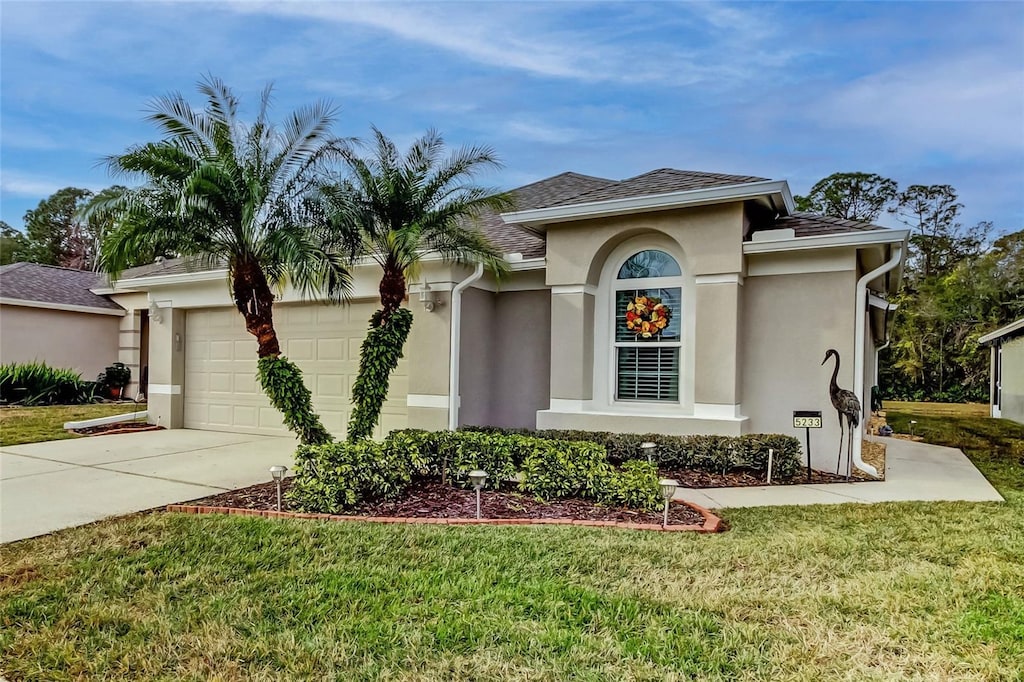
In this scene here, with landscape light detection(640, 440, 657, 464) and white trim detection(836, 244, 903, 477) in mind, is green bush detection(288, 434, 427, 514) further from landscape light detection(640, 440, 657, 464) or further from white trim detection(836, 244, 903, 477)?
white trim detection(836, 244, 903, 477)

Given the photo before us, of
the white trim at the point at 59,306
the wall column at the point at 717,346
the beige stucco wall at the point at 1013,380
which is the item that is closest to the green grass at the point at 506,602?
the wall column at the point at 717,346

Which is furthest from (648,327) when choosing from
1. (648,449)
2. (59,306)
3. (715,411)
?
(59,306)

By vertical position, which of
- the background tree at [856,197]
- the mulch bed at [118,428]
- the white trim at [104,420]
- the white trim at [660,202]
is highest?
the background tree at [856,197]

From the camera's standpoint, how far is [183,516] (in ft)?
19.0

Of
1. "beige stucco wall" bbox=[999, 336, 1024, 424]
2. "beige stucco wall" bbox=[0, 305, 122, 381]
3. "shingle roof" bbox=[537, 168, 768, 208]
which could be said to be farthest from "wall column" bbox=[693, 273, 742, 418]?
"beige stucco wall" bbox=[0, 305, 122, 381]

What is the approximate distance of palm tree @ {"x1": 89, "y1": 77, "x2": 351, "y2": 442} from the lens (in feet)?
23.2

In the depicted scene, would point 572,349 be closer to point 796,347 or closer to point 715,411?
point 715,411

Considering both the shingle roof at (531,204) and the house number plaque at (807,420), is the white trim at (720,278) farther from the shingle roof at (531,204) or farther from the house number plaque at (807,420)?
the shingle roof at (531,204)

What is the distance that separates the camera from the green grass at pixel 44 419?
10.9 m

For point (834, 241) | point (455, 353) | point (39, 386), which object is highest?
point (834, 241)

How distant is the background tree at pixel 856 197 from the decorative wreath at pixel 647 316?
2786 centimetres

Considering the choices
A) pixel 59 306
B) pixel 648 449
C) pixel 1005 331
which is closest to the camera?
pixel 648 449

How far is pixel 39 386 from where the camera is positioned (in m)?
15.8

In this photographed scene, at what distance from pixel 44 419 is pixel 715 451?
1329cm
